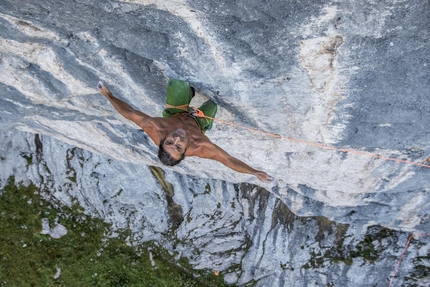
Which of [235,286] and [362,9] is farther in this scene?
[235,286]

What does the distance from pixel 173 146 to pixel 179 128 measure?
0.28 meters

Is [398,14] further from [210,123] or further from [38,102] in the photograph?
[38,102]

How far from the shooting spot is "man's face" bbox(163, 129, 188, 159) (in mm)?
4289

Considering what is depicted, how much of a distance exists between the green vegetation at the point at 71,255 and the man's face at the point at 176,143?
6.49 meters

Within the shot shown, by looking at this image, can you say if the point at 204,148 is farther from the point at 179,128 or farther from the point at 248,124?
the point at 248,124

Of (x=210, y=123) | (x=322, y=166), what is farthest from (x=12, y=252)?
(x=322, y=166)

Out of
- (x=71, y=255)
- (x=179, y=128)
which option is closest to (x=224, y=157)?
(x=179, y=128)

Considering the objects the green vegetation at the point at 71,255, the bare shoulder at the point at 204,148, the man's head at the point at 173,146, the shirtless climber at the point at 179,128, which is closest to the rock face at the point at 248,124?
the shirtless climber at the point at 179,128

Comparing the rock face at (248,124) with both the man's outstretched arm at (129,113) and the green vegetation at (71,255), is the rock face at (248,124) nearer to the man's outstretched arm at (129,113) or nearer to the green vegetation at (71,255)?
the man's outstretched arm at (129,113)

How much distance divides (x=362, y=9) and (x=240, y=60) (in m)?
1.43

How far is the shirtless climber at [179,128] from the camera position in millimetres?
4355

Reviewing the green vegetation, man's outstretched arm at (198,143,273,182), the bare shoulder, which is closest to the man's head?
the bare shoulder

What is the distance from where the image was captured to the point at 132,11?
146 inches

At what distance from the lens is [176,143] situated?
4285 millimetres
